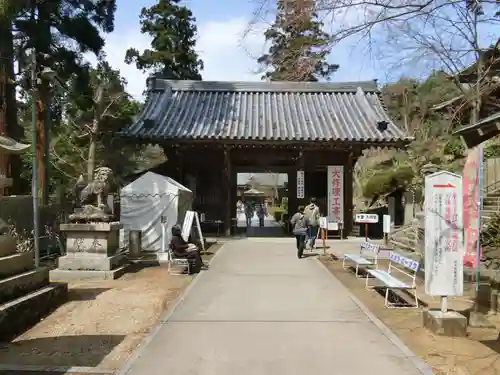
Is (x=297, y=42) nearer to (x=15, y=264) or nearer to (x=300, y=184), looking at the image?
(x=15, y=264)

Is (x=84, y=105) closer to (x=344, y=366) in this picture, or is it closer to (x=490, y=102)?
(x=490, y=102)

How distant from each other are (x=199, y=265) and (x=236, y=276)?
52.2 inches

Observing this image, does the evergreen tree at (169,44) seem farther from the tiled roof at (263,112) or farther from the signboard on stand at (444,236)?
the signboard on stand at (444,236)

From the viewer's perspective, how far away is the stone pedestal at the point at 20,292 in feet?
21.7

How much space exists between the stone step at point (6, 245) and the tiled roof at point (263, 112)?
1211cm

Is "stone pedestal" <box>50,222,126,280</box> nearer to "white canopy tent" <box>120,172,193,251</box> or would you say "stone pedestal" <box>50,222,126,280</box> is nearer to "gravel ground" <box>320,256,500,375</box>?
"white canopy tent" <box>120,172,193,251</box>

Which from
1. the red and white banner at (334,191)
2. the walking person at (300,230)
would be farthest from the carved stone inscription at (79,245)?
the red and white banner at (334,191)

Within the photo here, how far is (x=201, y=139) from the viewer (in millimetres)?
19453

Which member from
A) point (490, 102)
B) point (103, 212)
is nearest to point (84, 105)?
point (103, 212)

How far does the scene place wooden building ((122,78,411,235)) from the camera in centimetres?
1970

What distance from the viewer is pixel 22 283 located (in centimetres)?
738

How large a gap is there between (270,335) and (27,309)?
11.4 feet

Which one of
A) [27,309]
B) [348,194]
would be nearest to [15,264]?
[27,309]

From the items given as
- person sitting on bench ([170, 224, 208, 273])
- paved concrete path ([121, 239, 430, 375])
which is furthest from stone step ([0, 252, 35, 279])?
person sitting on bench ([170, 224, 208, 273])
